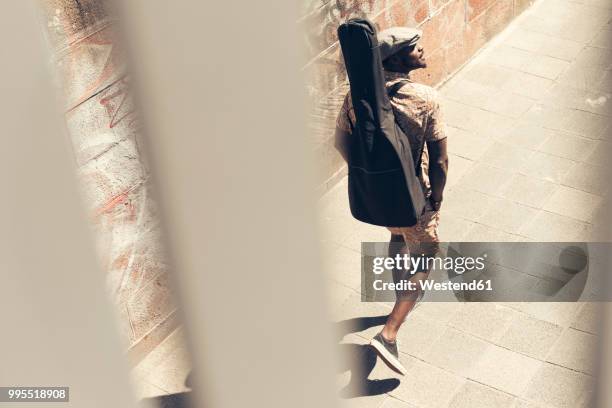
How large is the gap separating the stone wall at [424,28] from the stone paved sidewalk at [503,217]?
155 mm

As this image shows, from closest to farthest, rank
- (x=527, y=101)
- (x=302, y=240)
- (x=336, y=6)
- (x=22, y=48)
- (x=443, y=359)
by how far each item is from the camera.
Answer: (x=22, y=48) → (x=302, y=240) → (x=443, y=359) → (x=336, y=6) → (x=527, y=101)

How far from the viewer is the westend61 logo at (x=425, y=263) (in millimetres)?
4379

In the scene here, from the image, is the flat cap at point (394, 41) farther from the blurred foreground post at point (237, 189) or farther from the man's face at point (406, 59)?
the blurred foreground post at point (237, 189)

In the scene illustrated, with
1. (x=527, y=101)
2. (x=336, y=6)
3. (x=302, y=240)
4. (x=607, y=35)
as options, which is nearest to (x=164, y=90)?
(x=302, y=240)

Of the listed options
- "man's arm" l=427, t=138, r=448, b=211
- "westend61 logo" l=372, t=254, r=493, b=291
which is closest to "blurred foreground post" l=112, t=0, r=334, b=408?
"man's arm" l=427, t=138, r=448, b=211

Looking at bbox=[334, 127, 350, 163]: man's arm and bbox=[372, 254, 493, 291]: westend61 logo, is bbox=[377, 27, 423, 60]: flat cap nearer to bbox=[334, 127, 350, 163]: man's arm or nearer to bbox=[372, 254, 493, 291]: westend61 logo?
bbox=[334, 127, 350, 163]: man's arm

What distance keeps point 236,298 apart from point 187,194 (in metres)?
0.11

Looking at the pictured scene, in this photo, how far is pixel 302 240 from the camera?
0.75 metres

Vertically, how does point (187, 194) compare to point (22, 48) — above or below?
below

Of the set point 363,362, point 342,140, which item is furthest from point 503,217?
point 342,140

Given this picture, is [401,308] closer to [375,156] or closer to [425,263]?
[425,263]

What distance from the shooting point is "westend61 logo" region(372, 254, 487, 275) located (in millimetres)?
4379

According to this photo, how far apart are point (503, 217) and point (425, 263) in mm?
859

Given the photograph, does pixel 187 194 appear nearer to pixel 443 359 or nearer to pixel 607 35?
pixel 607 35
